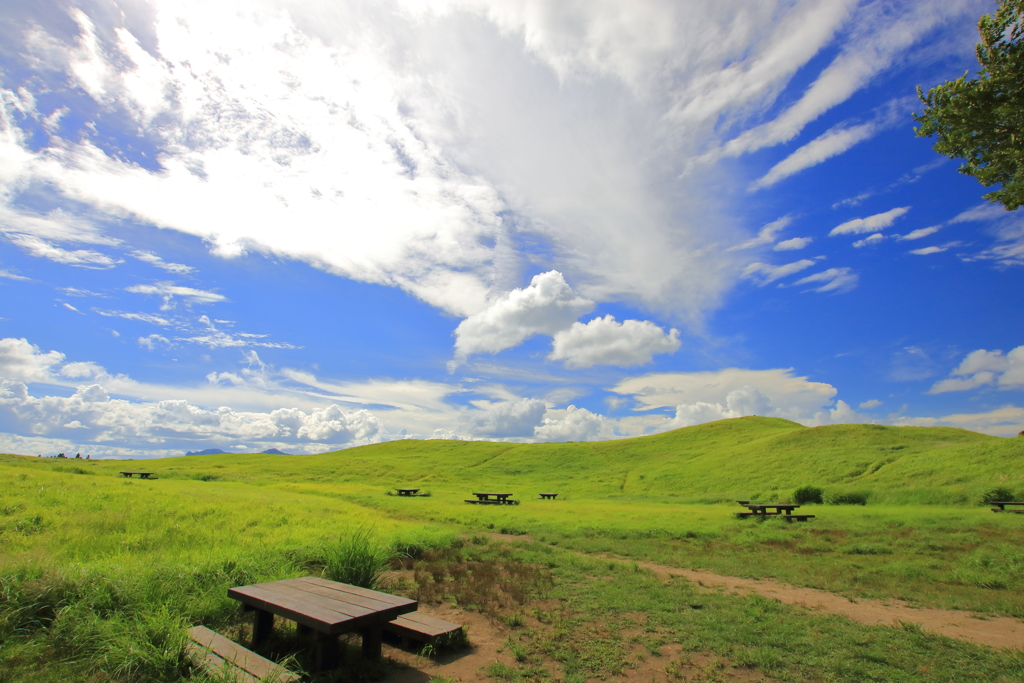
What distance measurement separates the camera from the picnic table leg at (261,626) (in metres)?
5.97

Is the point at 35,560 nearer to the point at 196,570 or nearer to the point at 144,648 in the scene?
the point at 196,570

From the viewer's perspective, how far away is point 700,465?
5538 centimetres

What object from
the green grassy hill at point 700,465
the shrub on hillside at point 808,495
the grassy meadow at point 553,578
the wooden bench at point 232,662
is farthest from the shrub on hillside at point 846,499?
the wooden bench at point 232,662

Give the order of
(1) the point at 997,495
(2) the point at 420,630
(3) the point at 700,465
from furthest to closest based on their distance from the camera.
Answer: (3) the point at 700,465 < (1) the point at 997,495 < (2) the point at 420,630

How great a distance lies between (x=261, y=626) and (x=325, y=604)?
1275 mm

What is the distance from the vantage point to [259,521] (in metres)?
15.1

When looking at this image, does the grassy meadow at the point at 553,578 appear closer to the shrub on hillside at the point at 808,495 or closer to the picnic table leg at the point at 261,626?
the picnic table leg at the point at 261,626

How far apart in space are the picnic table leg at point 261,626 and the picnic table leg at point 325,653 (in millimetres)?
1039

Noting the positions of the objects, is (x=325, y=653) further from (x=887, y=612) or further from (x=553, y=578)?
(x=887, y=612)

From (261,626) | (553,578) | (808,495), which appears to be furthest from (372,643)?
(808,495)

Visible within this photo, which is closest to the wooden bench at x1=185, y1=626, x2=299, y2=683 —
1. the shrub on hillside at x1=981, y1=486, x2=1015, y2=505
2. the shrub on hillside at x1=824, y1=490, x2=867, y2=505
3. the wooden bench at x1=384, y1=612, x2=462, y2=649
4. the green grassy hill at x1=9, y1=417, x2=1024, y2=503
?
the wooden bench at x1=384, y1=612, x2=462, y2=649

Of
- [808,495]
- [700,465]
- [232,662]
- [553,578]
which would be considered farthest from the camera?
[700,465]

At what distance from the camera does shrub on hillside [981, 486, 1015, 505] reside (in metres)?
28.2

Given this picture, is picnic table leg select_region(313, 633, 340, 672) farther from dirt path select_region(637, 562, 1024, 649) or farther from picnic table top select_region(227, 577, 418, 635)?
dirt path select_region(637, 562, 1024, 649)
